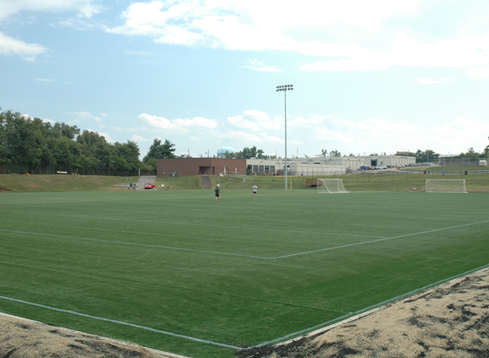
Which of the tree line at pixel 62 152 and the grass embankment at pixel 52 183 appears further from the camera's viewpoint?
the tree line at pixel 62 152

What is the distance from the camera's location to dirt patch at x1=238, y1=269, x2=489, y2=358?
462cm

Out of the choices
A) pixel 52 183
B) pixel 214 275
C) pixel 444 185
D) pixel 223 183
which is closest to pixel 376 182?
pixel 444 185

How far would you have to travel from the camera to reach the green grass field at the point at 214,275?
6.45 metres

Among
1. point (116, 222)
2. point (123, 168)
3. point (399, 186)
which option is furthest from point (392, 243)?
point (123, 168)

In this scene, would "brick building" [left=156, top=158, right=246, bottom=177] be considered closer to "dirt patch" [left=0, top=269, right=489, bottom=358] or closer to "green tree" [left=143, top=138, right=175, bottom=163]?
"green tree" [left=143, top=138, right=175, bottom=163]

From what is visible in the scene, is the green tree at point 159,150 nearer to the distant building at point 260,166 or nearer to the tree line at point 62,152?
the tree line at point 62,152

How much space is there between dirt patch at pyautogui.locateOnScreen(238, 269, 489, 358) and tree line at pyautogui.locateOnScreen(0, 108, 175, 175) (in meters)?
106

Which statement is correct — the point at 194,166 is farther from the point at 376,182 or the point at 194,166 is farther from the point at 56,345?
the point at 56,345

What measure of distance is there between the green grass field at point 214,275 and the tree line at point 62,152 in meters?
92.8

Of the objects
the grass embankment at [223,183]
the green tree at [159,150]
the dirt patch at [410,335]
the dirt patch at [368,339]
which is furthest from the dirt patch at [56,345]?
the green tree at [159,150]

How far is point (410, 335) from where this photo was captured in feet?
16.2

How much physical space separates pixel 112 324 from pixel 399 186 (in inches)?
2896

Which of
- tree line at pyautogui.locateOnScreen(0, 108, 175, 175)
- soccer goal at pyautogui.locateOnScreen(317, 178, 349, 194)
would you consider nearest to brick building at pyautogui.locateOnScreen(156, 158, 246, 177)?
tree line at pyautogui.locateOnScreen(0, 108, 175, 175)

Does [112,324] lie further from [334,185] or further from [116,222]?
[334,185]
